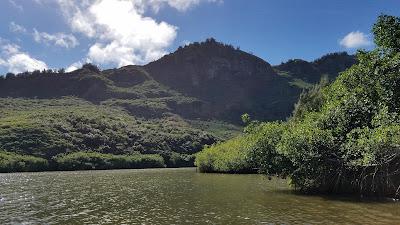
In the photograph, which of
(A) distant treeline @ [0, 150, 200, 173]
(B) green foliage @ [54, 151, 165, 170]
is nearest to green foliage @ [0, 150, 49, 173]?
(A) distant treeline @ [0, 150, 200, 173]

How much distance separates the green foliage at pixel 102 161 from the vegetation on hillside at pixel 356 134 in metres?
131

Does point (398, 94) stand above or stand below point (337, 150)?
above

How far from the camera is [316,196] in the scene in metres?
47.4

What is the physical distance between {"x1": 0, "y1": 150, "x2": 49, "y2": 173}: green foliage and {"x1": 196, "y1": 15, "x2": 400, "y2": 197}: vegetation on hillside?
122 meters

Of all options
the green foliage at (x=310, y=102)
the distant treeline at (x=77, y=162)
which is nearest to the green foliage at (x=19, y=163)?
the distant treeline at (x=77, y=162)

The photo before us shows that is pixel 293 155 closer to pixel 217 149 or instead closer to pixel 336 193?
pixel 336 193

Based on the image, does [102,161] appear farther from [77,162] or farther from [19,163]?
[19,163]

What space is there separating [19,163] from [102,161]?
120 ft

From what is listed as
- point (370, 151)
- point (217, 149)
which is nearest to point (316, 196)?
point (370, 151)

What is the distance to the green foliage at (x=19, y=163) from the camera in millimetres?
147913

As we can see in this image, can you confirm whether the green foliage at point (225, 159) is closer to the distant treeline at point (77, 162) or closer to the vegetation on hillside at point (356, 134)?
the vegetation on hillside at point (356, 134)

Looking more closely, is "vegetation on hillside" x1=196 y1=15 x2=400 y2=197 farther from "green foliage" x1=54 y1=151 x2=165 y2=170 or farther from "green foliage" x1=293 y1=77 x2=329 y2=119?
"green foliage" x1=54 y1=151 x2=165 y2=170

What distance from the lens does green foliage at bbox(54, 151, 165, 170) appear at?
168 m

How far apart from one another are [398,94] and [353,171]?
29.5 ft
